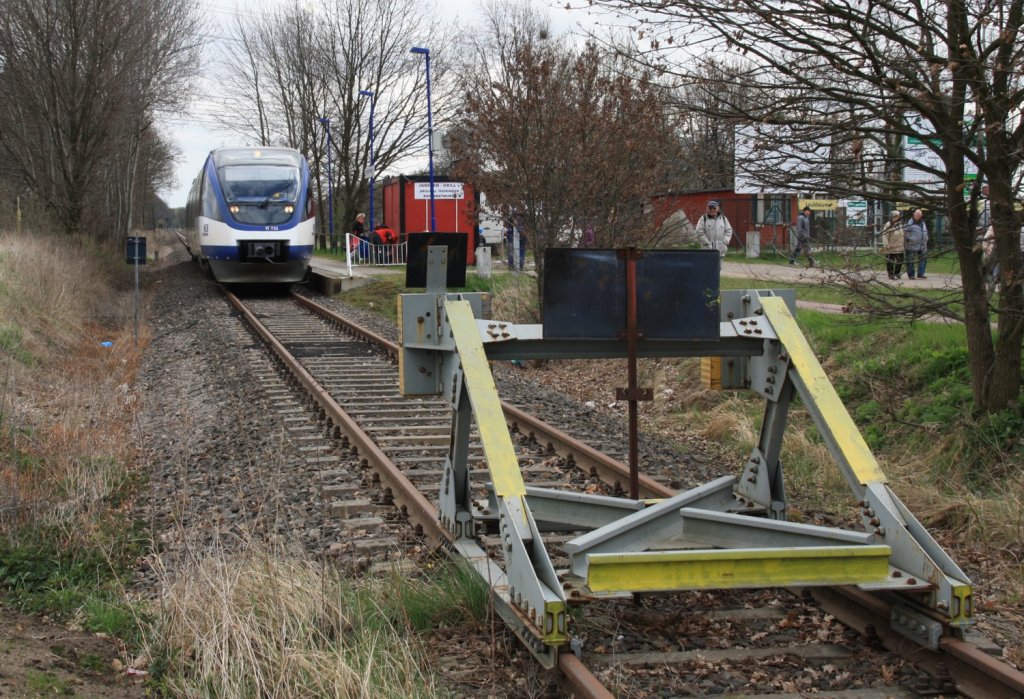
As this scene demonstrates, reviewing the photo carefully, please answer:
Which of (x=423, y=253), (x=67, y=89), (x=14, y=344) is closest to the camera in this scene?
(x=423, y=253)

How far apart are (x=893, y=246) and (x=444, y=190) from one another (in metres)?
23.0

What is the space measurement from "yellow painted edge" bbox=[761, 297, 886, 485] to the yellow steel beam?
1.66 ft

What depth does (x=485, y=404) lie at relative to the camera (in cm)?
528

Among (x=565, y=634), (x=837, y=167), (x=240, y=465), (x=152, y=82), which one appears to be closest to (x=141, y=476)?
(x=240, y=465)

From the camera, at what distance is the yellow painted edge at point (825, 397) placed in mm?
5172

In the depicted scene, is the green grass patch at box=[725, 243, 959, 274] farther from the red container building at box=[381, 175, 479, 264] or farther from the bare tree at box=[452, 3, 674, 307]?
the red container building at box=[381, 175, 479, 264]

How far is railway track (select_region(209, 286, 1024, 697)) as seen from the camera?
4543 mm

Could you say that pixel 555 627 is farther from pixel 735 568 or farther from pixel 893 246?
pixel 893 246

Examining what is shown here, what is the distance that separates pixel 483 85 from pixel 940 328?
305 inches

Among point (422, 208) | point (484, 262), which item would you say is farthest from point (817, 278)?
point (422, 208)

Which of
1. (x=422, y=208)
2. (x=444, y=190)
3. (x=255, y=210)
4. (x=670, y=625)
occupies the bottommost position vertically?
(x=670, y=625)

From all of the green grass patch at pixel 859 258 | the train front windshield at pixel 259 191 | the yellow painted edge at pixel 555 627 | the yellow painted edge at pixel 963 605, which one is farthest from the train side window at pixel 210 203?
the yellow painted edge at pixel 963 605

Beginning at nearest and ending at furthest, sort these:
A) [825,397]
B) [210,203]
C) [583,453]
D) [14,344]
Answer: [825,397], [583,453], [14,344], [210,203]

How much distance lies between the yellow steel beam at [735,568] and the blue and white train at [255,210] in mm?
22448
